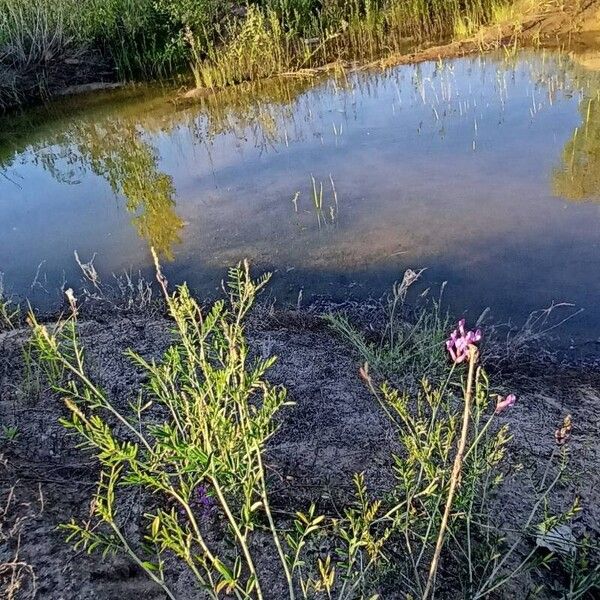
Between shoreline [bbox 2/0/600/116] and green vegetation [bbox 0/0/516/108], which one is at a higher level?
green vegetation [bbox 0/0/516/108]

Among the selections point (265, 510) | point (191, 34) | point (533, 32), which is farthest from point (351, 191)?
point (533, 32)

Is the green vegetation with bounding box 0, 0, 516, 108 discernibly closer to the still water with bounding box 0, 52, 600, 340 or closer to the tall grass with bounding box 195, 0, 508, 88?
the tall grass with bounding box 195, 0, 508, 88

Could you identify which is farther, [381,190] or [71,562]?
[381,190]

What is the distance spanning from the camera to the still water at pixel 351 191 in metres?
3.75

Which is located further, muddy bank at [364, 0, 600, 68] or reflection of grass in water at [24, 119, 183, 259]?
muddy bank at [364, 0, 600, 68]

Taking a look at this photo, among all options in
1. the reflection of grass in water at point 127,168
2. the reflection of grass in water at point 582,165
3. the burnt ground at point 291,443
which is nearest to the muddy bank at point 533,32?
the reflection of grass in water at point 582,165

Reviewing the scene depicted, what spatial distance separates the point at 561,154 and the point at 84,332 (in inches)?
141

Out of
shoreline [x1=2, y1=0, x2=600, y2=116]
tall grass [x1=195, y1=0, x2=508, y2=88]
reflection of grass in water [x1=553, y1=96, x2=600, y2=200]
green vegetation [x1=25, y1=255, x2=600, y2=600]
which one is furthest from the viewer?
tall grass [x1=195, y1=0, x2=508, y2=88]

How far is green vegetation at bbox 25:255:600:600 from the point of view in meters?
1.25

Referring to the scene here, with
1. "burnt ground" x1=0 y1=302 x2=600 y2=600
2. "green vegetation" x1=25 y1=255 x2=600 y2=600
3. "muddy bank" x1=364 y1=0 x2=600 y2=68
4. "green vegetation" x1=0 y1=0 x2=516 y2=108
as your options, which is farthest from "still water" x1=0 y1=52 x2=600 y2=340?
"green vegetation" x1=25 y1=255 x2=600 y2=600

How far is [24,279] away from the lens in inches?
171

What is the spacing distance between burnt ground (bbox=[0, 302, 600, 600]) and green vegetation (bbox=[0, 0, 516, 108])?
6285mm

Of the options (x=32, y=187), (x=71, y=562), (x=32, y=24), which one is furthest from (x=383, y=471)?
(x=32, y=24)

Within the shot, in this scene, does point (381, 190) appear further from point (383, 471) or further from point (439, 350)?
point (383, 471)
